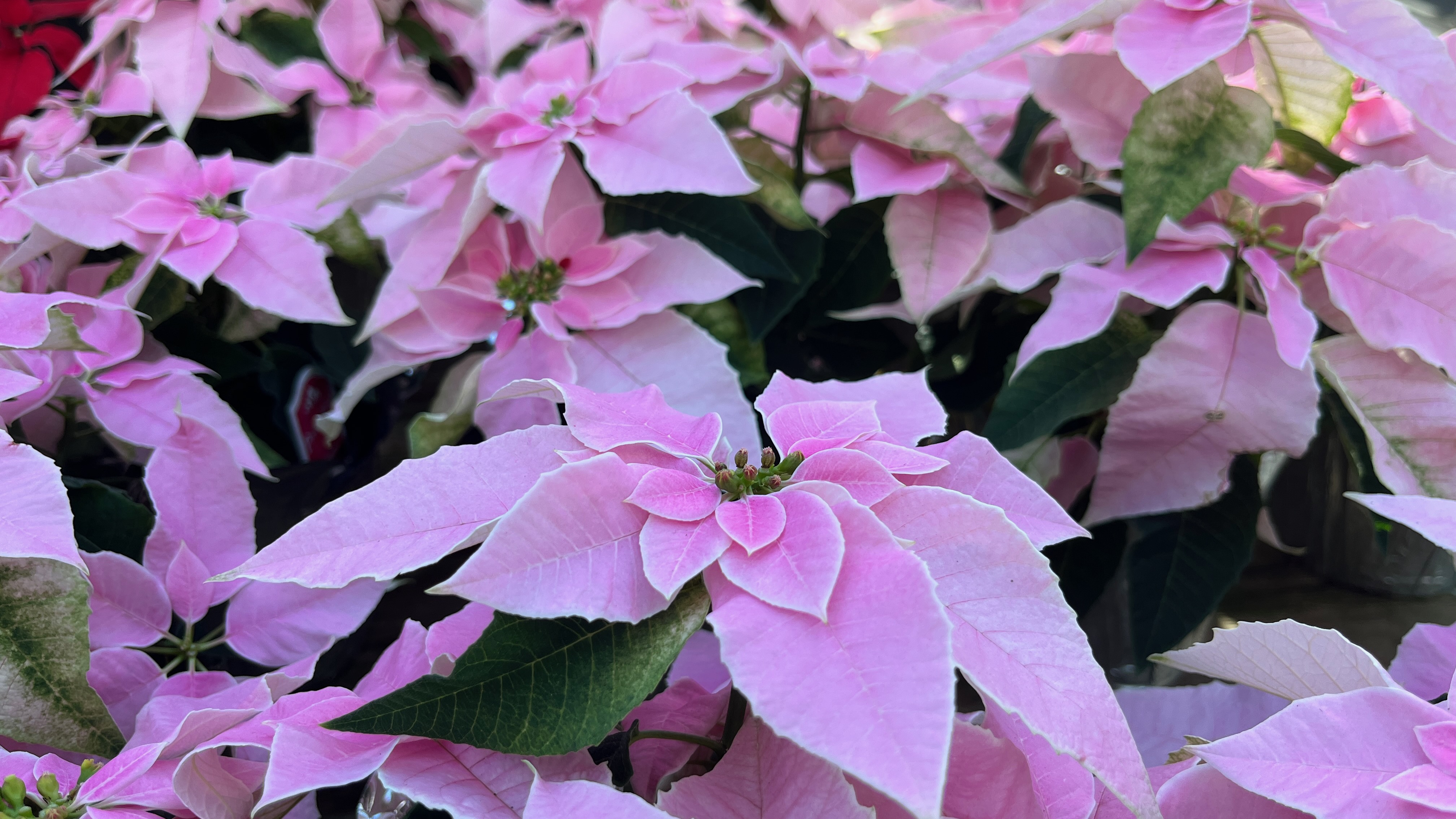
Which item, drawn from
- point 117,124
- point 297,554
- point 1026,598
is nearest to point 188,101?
point 117,124

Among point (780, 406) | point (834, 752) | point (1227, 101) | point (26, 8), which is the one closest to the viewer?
point (834, 752)

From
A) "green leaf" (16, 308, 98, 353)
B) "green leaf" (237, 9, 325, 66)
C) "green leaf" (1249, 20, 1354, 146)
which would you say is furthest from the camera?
"green leaf" (237, 9, 325, 66)

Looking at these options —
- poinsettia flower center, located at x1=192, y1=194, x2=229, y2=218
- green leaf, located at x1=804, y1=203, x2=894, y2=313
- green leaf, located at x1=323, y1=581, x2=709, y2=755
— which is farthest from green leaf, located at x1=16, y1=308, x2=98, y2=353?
green leaf, located at x1=804, y1=203, x2=894, y2=313

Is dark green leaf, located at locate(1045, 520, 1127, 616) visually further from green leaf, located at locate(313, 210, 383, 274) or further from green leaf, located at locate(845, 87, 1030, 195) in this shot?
green leaf, located at locate(313, 210, 383, 274)

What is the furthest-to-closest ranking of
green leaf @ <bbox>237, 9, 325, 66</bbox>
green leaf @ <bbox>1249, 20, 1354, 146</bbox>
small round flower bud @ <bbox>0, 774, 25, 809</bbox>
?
green leaf @ <bbox>237, 9, 325, 66</bbox> < green leaf @ <bbox>1249, 20, 1354, 146</bbox> < small round flower bud @ <bbox>0, 774, 25, 809</bbox>

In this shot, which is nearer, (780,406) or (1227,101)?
(780,406)

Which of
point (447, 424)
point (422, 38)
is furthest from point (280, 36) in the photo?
point (447, 424)

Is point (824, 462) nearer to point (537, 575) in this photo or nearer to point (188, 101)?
point (537, 575)
